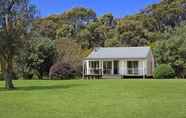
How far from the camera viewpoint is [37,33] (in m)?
28.1

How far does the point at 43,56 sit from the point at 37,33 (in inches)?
833

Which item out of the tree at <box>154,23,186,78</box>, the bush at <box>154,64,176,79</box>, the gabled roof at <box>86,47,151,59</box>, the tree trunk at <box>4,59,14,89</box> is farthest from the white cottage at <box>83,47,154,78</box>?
the tree trunk at <box>4,59,14,89</box>

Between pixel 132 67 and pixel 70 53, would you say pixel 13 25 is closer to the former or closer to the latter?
pixel 132 67

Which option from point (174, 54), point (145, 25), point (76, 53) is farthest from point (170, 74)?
point (145, 25)

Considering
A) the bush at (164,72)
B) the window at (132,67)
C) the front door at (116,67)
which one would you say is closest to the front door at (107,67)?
the front door at (116,67)

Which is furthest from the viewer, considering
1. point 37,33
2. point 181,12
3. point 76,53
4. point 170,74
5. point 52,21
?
point 52,21

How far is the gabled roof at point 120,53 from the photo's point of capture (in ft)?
165

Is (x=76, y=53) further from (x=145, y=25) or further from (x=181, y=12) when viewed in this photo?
(x=181, y=12)

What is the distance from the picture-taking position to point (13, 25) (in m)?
27.0

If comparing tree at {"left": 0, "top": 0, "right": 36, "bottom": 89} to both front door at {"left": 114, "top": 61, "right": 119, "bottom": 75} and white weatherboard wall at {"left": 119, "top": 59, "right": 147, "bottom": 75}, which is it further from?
front door at {"left": 114, "top": 61, "right": 119, "bottom": 75}

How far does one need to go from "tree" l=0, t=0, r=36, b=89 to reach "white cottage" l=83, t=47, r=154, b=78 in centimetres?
2431

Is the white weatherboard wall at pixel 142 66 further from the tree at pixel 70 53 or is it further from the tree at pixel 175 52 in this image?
the tree at pixel 70 53

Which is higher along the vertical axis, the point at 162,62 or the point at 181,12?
the point at 181,12

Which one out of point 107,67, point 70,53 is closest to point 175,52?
point 107,67
